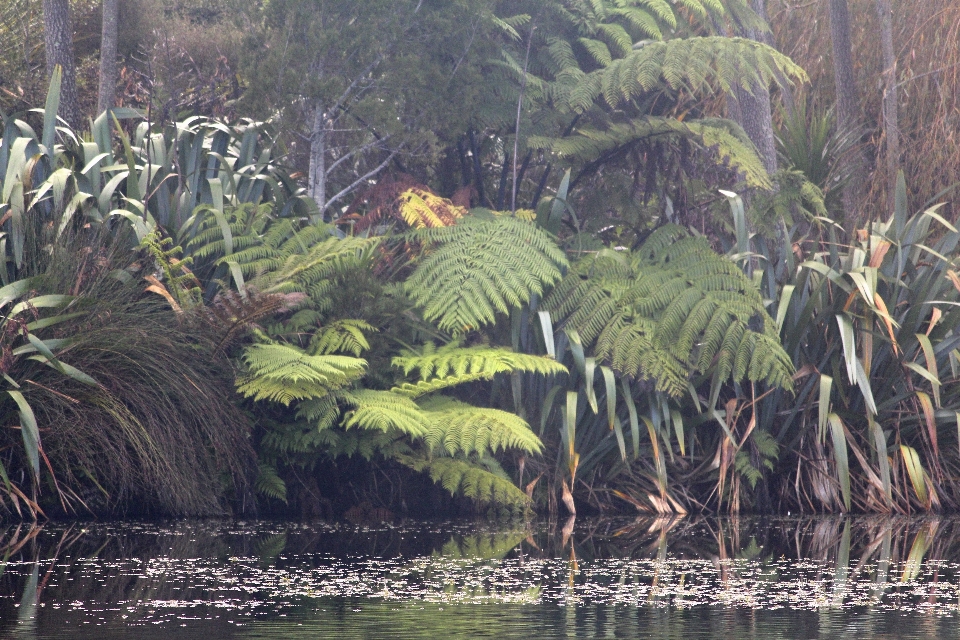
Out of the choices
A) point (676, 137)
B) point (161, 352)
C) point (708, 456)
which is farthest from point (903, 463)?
point (161, 352)

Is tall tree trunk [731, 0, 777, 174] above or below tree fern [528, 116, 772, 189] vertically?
above

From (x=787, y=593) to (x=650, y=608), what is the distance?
1.93 ft

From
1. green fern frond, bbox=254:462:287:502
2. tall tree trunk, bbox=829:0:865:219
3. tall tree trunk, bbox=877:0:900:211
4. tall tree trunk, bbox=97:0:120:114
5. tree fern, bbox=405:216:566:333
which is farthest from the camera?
tall tree trunk, bbox=829:0:865:219

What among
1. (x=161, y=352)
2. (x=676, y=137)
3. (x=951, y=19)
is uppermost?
(x=951, y=19)

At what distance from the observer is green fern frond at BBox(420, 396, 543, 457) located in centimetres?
597

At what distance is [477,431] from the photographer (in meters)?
6.03

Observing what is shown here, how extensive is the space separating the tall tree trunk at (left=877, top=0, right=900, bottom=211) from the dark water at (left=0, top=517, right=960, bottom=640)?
411 cm

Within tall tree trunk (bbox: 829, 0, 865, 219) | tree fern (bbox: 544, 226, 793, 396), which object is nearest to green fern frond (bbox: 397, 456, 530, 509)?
tree fern (bbox: 544, 226, 793, 396)

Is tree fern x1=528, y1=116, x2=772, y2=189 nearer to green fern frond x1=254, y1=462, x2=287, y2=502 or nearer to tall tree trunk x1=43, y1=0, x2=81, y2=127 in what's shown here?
green fern frond x1=254, y1=462, x2=287, y2=502

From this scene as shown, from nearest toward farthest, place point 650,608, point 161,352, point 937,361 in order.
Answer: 1. point 650,608
2. point 161,352
3. point 937,361

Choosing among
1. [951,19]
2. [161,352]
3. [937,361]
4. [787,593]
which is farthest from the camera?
[951,19]

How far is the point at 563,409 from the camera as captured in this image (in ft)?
21.5

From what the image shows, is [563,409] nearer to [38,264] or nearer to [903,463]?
[903,463]

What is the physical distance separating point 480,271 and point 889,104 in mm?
4806
